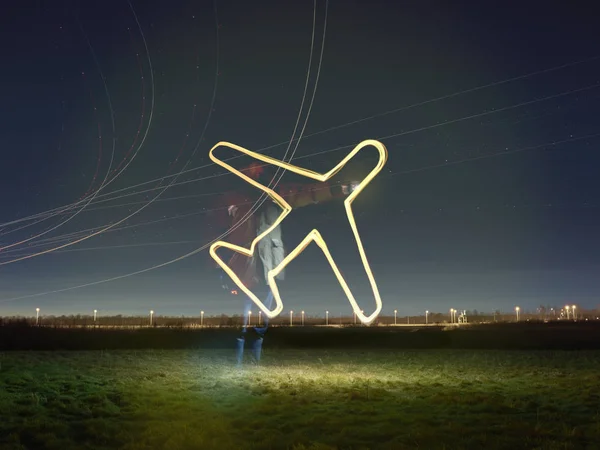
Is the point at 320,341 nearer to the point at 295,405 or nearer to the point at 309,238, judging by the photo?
the point at 309,238

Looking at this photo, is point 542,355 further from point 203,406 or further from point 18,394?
point 18,394

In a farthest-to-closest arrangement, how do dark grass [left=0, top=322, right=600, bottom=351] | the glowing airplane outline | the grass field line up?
dark grass [left=0, top=322, right=600, bottom=351], the glowing airplane outline, the grass field

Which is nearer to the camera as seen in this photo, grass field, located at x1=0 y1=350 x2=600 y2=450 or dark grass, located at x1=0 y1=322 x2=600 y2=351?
grass field, located at x1=0 y1=350 x2=600 y2=450

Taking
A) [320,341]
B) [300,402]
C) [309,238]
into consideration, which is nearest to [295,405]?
[300,402]

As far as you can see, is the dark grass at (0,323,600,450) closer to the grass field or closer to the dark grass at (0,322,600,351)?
the grass field

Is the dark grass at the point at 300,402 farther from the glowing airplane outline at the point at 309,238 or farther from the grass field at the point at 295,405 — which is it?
the glowing airplane outline at the point at 309,238

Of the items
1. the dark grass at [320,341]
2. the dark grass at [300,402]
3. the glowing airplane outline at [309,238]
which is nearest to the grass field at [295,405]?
the dark grass at [300,402]

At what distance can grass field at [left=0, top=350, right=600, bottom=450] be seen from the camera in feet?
35.7

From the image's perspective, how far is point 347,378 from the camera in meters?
20.2

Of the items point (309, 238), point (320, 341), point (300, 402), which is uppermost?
point (309, 238)

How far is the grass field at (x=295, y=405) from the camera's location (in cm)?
1089

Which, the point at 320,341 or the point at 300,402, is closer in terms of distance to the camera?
the point at 300,402

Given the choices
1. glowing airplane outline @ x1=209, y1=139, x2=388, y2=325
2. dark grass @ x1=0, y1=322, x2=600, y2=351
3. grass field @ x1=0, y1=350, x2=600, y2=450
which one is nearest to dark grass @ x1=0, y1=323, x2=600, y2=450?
grass field @ x1=0, y1=350, x2=600, y2=450

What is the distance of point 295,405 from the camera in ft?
48.2
